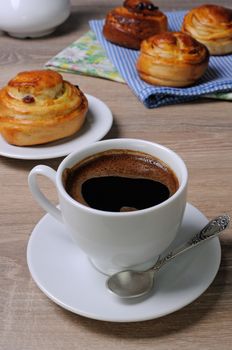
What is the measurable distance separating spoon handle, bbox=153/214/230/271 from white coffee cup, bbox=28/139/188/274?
0.01 metres

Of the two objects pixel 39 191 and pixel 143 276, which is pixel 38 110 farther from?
pixel 143 276

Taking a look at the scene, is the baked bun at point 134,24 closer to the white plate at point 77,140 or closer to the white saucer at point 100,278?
the white plate at point 77,140

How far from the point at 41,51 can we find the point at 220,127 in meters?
0.48

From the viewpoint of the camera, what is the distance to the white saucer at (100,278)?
542mm

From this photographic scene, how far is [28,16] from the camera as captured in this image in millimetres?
1277

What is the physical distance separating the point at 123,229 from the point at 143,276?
7 centimetres

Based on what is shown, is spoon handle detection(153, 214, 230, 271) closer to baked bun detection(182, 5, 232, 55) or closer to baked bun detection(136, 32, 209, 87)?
baked bun detection(136, 32, 209, 87)

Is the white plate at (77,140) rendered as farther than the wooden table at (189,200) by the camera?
Yes

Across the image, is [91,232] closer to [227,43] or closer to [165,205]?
[165,205]

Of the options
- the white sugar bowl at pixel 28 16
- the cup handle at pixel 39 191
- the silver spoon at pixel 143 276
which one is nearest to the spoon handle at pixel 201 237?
the silver spoon at pixel 143 276

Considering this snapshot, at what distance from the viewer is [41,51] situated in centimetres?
125

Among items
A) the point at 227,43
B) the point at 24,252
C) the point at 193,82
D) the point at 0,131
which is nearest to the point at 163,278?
the point at 24,252

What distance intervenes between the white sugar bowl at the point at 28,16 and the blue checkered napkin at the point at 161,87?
0.38 feet

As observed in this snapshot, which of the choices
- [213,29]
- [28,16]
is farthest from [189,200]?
[28,16]
